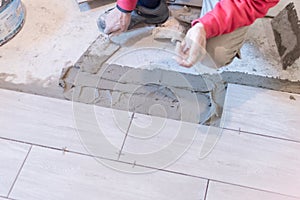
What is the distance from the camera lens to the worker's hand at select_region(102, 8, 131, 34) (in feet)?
4.41

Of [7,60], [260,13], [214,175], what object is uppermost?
[260,13]

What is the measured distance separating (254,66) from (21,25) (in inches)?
28.9

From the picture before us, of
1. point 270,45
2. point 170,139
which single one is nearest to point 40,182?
point 170,139

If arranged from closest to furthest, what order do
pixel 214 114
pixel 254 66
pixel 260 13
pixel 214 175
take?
1. pixel 260 13
2. pixel 214 175
3. pixel 214 114
4. pixel 254 66

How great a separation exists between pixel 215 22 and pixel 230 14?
36mm

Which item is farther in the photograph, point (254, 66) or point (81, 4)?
point (81, 4)

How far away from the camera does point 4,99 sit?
127cm

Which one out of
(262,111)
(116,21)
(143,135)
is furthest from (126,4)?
(262,111)

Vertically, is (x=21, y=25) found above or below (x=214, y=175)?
above

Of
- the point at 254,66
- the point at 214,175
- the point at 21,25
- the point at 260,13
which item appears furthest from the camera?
the point at 21,25

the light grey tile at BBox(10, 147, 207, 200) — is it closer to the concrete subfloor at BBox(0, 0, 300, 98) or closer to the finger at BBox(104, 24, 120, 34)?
the concrete subfloor at BBox(0, 0, 300, 98)

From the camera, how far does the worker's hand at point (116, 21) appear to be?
134 centimetres

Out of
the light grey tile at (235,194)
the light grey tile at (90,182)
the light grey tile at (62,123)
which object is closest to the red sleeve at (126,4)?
the light grey tile at (62,123)

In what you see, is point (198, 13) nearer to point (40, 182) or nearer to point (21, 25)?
point (21, 25)
